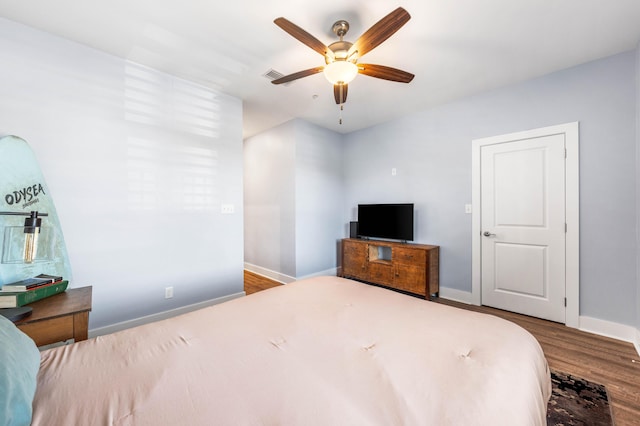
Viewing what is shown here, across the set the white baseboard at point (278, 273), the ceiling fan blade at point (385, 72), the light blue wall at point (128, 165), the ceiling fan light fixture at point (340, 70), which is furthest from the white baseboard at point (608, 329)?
the light blue wall at point (128, 165)

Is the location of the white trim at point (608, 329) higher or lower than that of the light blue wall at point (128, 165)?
lower

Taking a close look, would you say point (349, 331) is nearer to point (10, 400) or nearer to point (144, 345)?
point (144, 345)

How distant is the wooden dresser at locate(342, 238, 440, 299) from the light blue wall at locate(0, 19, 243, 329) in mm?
1747

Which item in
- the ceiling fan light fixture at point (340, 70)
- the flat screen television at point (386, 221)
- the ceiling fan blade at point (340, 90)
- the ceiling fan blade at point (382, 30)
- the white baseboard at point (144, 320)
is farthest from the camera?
the flat screen television at point (386, 221)

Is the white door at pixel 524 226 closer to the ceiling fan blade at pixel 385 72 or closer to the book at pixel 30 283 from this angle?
the ceiling fan blade at pixel 385 72

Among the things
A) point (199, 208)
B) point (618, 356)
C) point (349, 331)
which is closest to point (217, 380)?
point (349, 331)

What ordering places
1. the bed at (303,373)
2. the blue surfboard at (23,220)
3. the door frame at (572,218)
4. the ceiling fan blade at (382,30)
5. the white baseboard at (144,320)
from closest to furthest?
the bed at (303,373) → the ceiling fan blade at (382,30) → the blue surfboard at (23,220) → the white baseboard at (144,320) → the door frame at (572,218)

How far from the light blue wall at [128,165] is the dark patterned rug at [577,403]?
9.65 ft

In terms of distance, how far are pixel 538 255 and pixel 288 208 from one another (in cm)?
314

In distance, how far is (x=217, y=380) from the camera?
915 mm

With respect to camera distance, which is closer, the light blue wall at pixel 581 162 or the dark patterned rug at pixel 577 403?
the dark patterned rug at pixel 577 403

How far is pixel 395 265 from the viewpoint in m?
3.49

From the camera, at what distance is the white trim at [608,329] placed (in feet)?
7.44

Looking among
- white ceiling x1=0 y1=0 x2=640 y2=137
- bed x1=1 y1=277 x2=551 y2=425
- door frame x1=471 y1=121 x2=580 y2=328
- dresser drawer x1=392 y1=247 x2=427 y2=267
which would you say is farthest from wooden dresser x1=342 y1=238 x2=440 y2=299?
white ceiling x1=0 y1=0 x2=640 y2=137
